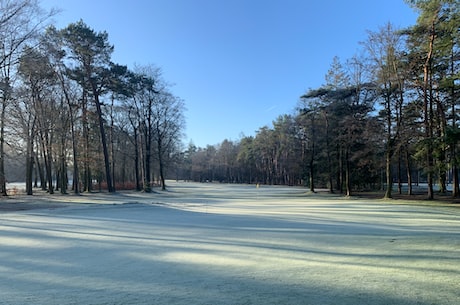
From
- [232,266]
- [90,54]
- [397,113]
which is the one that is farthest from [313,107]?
[232,266]

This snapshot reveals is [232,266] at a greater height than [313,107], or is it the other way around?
[313,107]

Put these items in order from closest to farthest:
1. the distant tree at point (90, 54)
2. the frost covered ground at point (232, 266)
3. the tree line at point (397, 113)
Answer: the frost covered ground at point (232, 266) → the tree line at point (397, 113) → the distant tree at point (90, 54)

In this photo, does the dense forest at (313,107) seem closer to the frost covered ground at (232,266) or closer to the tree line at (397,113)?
the tree line at (397,113)

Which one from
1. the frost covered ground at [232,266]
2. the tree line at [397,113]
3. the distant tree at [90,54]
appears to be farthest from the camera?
the distant tree at [90,54]

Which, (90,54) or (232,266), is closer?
(232,266)

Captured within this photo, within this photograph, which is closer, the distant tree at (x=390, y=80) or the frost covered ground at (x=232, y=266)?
the frost covered ground at (x=232, y=266)

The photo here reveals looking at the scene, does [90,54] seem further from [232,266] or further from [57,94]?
[232,266]

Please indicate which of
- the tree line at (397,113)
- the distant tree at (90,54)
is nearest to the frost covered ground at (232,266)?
the tree line at (397,113)

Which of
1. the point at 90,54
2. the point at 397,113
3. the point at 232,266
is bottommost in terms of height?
the point at 232,266

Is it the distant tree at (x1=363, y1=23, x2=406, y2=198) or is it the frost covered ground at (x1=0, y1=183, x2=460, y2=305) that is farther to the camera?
the distant tree at (x1=363, y1=23, x2=406, y2=198)

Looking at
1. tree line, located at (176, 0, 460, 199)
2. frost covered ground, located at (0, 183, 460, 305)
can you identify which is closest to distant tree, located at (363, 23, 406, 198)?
tree line, located at (176, 0, 460, 199)

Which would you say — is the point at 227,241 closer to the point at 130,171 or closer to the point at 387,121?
the point at 387,121

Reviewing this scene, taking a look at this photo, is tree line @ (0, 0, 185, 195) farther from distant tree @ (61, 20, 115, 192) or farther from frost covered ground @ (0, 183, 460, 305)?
frost covered ground @ (0, 183, 460, 305)

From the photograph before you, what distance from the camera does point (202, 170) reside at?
396 feet
